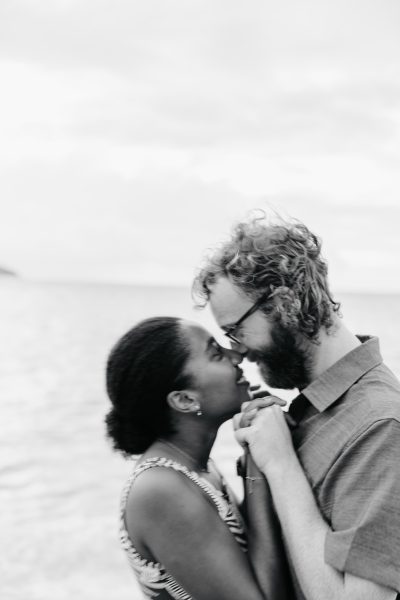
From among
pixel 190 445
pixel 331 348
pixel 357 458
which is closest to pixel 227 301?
pixel 331 348

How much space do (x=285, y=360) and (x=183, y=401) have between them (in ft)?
1.44

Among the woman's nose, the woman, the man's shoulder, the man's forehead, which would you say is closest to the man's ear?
the woman

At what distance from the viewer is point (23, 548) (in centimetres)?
1085

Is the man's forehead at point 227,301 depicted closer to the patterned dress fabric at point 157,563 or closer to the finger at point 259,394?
the finger at point 259,394

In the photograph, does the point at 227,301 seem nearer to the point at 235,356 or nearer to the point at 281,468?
the point at 235,356

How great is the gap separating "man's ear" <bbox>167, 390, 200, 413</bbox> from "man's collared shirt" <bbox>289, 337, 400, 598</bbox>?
417mm

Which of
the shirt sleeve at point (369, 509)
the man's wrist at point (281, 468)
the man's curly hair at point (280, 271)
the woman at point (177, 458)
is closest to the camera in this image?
the shirt sleeve at point (369, 509)

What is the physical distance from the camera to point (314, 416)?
2.79m

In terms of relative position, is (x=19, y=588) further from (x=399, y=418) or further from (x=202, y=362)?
(x=399, y=418)

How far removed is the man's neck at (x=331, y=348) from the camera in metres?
2.93

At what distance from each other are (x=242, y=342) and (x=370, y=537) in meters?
1.03

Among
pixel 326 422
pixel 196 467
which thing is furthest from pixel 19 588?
pixel 326 422

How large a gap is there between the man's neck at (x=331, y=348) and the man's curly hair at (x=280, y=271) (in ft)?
0.12

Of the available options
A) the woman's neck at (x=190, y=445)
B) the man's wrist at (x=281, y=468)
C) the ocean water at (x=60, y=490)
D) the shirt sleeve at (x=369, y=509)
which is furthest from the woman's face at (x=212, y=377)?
the shirt sleeve at (x=369, y=509)
